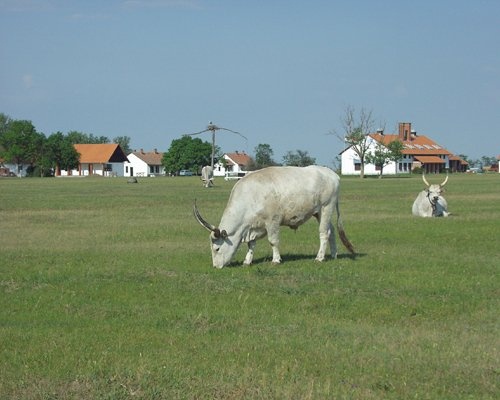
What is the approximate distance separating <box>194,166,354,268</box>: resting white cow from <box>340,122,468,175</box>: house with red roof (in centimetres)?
12430

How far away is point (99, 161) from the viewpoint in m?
169

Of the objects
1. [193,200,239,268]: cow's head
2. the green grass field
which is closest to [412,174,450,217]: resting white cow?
the green grass field

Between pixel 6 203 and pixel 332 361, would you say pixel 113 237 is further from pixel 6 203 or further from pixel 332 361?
pixel 6 203

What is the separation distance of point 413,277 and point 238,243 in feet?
12.0

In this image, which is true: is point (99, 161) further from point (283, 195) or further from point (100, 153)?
point (283, 195)

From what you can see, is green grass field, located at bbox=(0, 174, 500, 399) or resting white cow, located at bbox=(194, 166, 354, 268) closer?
green grass field, located at bbox=(0, 174, 500, 399)

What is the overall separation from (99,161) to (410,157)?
60207 millimetres

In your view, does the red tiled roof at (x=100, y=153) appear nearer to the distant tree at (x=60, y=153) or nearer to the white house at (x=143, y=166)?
the distant tree at (x=60, y=153)

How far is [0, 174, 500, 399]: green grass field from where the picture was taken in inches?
336

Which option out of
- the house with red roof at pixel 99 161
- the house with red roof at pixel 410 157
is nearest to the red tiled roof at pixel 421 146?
the house with red roof at pixel 410 157

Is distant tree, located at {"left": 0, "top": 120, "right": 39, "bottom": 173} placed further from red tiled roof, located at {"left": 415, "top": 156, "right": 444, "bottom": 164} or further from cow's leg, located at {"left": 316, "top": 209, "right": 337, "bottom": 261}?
cow's leg, located at {"left": 316, "top": 209, "right": 337, "bottom": 261}

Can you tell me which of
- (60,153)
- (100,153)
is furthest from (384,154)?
(100,153)

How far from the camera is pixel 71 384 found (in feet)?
27.9

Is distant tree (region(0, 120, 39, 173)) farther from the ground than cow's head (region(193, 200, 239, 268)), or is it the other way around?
distant tree (region(0, 120, 39, 173))
